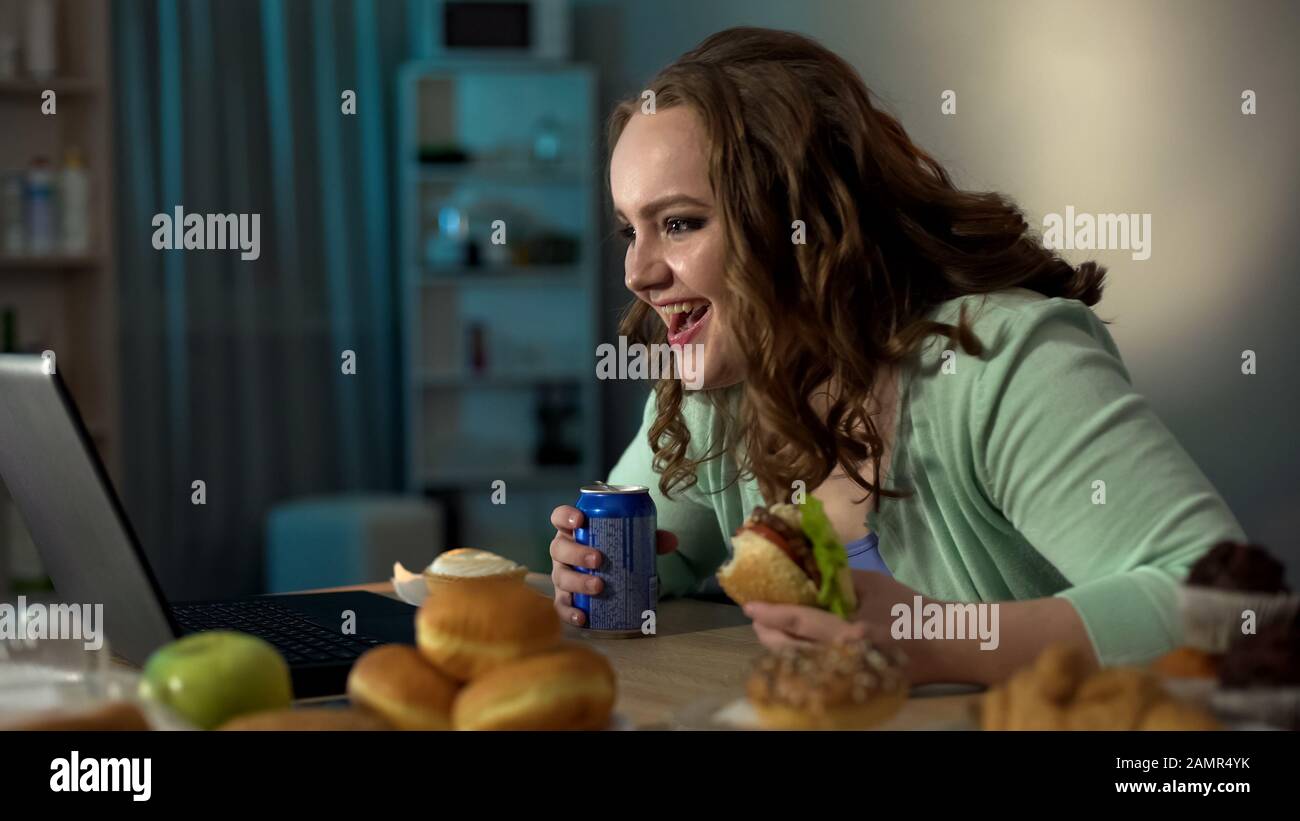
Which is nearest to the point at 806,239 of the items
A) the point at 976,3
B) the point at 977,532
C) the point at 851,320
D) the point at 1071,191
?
the point at 851,320

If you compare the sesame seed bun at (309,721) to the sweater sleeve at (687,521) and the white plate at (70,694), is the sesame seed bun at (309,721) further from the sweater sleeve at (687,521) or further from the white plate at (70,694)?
the sweater sleeve at (687,521)

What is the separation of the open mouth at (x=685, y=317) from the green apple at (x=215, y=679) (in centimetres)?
78

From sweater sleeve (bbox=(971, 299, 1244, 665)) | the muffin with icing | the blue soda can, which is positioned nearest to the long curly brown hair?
sweater sleeve (bbox=(971, 299, 1244, 665))

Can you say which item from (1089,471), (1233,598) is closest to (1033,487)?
(1089,471)

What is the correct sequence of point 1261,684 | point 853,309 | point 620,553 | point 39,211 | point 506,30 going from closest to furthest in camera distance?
point 1261,684 < point 620,553 < point 853,309 < point 39,211 < point 506,30

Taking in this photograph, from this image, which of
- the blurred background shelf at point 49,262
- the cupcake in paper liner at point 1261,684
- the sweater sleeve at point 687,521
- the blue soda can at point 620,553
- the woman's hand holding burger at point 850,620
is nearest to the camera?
the cupcake in paper liner at point 1261,684

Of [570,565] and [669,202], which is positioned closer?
[570,565]

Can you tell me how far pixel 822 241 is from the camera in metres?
1.33

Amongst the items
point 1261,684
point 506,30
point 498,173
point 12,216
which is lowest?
point 1261,684

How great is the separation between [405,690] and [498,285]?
3774 mm

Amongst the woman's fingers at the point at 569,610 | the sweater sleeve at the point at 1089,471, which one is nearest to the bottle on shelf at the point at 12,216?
the woman's fingers at the point at 569,610

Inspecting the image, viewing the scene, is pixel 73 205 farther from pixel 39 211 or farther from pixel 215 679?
pixel 215 679

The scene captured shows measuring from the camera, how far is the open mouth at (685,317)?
1.43 meters

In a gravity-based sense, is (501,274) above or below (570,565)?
above
